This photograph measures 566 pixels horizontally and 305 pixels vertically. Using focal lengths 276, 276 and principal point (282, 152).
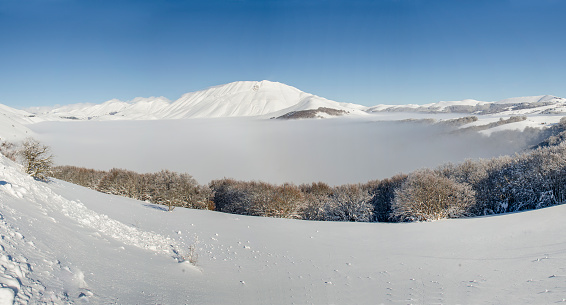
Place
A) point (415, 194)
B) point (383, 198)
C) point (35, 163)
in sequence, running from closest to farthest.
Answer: point (35, 163)
point (415, 194)
point (383, 198)

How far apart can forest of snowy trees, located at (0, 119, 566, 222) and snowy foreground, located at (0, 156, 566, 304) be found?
13.4 meters

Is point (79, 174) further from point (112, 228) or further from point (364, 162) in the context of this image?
point (364, 162)

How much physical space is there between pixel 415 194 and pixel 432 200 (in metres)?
1.69

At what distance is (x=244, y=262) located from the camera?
10.6 meters

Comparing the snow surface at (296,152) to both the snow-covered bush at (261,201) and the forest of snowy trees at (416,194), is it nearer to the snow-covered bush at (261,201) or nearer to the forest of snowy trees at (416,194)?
the snow-covered bush at (261,201)

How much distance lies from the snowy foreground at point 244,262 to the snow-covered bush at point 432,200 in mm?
12010

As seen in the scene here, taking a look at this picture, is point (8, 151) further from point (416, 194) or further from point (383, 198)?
point (383, 198)

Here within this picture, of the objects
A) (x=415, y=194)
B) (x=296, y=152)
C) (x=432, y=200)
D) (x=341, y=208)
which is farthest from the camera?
(x=296, y=152)

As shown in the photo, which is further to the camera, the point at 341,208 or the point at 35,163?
the point at 341,208

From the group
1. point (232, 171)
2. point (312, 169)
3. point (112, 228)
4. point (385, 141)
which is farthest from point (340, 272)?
point (385, 141)

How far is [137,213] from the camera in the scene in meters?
15.7

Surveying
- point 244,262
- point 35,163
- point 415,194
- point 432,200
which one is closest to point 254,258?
point 244,262

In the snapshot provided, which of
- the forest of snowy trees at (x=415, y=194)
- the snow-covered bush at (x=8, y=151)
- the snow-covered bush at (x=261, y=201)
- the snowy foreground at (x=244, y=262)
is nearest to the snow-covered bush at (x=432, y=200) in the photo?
the forest of snowy trees at (x=415, y=194)

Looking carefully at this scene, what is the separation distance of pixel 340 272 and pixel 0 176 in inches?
477
